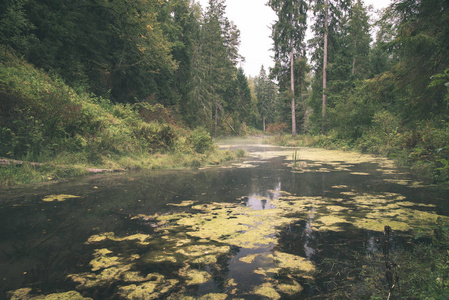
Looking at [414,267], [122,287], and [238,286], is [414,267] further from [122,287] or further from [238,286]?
[122,287]

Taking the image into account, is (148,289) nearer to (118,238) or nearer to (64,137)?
(118,238)

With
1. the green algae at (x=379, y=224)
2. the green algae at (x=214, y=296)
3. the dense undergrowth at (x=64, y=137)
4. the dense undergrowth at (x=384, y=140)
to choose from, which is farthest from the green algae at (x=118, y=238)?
the dense undergrowth at (x=384, y=140)

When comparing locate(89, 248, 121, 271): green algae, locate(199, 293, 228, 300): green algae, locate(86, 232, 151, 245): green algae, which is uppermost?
locate(199, 293, 228, 300): green algae

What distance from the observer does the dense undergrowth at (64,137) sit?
6.67 m

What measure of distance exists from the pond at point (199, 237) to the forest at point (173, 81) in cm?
110

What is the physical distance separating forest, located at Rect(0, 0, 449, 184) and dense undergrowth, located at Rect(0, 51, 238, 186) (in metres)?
0.04

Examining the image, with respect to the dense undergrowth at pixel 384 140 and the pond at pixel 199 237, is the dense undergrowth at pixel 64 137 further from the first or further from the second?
the dense undergrowth at pixel 384 140

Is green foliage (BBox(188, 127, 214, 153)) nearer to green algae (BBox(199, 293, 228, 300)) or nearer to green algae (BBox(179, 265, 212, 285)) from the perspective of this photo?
green algae (BBox(179, 265, 212, 285))

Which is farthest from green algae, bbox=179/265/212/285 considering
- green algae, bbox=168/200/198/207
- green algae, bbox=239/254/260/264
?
green algae, bbox=168/200/198/207

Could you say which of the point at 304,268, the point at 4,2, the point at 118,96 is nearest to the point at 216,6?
the point at 118,96

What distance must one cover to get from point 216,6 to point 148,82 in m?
20.2

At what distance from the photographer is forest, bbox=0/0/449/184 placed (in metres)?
5.66

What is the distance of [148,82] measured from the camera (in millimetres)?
17797

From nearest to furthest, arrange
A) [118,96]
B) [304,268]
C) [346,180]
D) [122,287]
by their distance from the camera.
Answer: [122,287] < [304,268] < [346,180] < [118,96]
